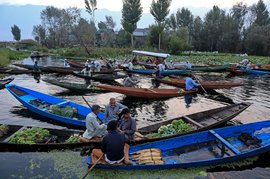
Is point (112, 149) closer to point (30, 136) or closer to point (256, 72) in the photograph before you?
point (30, 136)

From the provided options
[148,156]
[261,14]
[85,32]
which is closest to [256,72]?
[148,156]

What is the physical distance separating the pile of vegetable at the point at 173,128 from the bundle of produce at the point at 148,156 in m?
1.26

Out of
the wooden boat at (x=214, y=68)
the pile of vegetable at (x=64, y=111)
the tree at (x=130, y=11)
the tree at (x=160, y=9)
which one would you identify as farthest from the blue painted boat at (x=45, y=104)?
the tree at (x=160, y=9)

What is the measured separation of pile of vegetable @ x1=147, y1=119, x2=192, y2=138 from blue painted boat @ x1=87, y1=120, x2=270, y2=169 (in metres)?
0.88

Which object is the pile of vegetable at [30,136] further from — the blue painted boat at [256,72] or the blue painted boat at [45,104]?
the blue painted boat at [256,72]

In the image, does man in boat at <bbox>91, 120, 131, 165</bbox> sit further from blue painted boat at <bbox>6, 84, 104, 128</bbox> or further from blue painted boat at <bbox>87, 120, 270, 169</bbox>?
blue painted boat at <bbox>6, 84, 104, 128</bbox>

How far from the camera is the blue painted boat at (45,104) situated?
403 inches

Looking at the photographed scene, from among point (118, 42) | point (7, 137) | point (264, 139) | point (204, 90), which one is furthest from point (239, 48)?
point (7, 137)

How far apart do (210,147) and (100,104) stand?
26.3 ft

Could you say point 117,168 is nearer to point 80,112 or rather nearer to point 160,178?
point 160,178

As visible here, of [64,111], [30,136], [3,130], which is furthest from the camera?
[64,111]

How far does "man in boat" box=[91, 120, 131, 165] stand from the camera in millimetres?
6230

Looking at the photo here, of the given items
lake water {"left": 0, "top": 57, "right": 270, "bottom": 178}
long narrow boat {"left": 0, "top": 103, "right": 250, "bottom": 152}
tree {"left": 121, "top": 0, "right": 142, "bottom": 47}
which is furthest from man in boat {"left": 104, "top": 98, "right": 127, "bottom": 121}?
tree {"left": 121, "top": 0, "right": 142, "bottom": 47}

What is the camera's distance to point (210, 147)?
8.24 m
